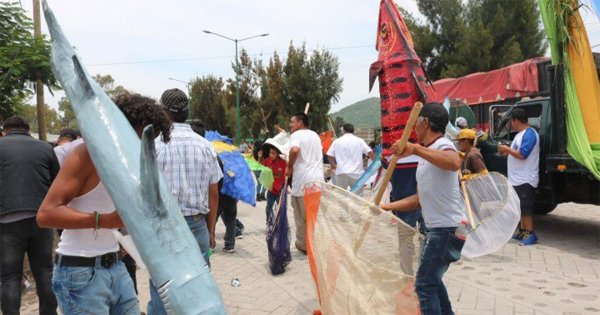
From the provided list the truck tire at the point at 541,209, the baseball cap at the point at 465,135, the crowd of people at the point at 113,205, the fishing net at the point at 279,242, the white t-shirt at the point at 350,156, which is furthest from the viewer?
the truck tire at the point at 541,209

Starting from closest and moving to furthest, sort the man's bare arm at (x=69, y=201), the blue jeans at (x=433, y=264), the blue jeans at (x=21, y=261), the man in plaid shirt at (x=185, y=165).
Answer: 1. the man's bare arm at (x=69, y=201)
2. the blue jeans at (x=433, y=264)
3. the man in plaid shirt at (x=185, y=165)
4. the blue jeans at (x=21, y=261)

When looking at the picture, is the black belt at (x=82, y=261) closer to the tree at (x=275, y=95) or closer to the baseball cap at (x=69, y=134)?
the baseball cap at (x=69, y=134)

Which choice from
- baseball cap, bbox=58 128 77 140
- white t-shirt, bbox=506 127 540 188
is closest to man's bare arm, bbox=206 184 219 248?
baseball cap, bbox=58 128 77 140

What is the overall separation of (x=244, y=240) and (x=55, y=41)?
6278 millimetres

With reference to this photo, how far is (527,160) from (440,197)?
165 inches

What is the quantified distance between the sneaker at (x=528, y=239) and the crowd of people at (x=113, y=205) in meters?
2.40

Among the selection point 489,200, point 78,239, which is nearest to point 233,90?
point 489,200

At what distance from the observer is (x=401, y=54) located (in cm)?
415

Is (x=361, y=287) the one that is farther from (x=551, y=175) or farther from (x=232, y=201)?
(x=551, y=175)

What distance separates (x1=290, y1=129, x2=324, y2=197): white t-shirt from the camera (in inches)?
221

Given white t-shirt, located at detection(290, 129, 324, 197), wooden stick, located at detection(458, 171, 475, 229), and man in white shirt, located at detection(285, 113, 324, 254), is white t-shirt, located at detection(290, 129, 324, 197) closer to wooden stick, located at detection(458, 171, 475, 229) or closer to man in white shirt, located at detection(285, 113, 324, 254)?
man in white shirt, located at detection(285, 113, 324, 254)

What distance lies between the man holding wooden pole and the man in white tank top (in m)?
1.82

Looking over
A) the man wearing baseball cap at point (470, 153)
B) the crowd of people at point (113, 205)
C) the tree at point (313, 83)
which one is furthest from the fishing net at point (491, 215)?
the tree at point (313, 83)

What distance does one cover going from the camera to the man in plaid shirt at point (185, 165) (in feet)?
10.8
